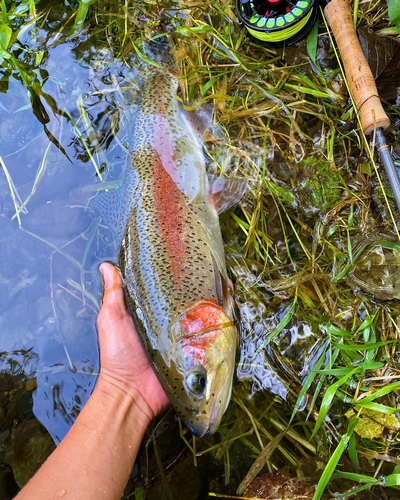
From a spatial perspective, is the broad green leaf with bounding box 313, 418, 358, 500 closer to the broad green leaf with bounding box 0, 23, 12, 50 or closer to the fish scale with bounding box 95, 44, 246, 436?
the fish scale with bounding box 95, 44, 246, 436

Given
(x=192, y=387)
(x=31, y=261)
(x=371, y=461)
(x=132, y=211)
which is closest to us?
(x=192, y=387)

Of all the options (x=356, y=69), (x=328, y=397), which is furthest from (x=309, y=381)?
(x=356, y=69)

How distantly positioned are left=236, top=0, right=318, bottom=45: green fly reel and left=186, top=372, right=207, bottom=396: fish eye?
92.6 inches

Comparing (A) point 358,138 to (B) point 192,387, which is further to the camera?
(A) point 358,138

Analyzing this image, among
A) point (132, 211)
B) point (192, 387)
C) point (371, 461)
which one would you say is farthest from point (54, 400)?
point (371, 461)

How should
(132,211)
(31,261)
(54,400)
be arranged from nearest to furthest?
(132,211), (54,400), (31,261)

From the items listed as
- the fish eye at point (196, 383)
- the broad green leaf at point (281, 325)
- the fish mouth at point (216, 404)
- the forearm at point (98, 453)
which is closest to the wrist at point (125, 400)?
the forearm at point (98, 453)

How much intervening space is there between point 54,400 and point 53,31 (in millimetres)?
3048

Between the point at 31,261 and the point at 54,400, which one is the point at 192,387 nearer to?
the point at 54,400

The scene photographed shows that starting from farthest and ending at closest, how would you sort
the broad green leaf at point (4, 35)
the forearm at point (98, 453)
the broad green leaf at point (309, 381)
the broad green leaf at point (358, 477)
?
the broad green leaf at point (4, 35)
the broad green leaf at point (309, 381)
the broad green leaf at point (358, 477)
the forearm at point (98, 453)

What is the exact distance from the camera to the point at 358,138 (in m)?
2.88

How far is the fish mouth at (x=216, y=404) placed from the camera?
221 centimetres

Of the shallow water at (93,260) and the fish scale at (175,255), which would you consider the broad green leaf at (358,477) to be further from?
the fish scale at (175,255)

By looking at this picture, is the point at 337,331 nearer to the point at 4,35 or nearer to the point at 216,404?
the point at 216,404
